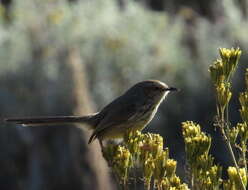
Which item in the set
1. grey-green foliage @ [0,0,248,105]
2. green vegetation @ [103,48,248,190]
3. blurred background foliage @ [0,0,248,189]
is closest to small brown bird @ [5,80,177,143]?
green vegetation @ [103,48,248,190]

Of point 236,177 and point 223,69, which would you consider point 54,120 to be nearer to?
point 223,69

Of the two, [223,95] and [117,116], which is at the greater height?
[223,95]

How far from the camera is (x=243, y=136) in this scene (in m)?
4.32

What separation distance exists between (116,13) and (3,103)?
402cm

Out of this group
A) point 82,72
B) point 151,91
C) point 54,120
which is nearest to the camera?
point 151,91

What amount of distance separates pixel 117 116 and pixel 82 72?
9676 millimetres

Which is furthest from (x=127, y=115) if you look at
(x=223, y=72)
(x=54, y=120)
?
(x=223, y=72)

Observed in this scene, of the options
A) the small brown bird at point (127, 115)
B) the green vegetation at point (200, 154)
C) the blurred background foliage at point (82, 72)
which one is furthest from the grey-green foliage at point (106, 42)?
the green vegetation at point (200, 154)

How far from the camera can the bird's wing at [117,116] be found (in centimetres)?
659

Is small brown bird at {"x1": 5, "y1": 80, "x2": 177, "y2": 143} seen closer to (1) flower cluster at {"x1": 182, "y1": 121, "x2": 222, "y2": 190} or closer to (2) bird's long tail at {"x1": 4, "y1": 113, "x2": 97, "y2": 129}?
(2) bird's long tail at {"x1": 4, "y1": 113, "x2": 97, "y2": 129}

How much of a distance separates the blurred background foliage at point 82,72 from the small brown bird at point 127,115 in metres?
7.84

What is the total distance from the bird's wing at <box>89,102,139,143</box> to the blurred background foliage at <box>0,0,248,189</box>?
26.8ft

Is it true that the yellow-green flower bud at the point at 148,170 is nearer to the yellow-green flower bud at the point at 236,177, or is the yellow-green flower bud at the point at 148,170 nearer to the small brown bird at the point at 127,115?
the yellow-green flower bud at the point at 236,177

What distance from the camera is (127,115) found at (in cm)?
665
